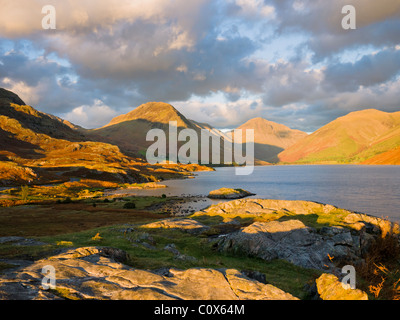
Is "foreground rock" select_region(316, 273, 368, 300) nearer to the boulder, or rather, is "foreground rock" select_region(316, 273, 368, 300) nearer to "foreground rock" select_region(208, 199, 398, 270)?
"foreground rock" select_region(208, 199, 398, 270)

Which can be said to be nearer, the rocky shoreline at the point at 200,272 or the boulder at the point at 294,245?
the rocky shoreline at the point at 200,272

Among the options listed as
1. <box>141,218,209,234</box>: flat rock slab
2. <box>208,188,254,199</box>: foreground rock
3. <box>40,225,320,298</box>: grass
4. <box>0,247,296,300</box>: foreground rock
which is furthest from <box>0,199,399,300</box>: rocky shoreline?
<box>208,188,254,199</box>: foreground rock

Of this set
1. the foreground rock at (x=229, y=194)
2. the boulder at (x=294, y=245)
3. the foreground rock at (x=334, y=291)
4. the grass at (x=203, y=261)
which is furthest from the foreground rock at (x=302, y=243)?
the foreground rock at (x=229, y=194)

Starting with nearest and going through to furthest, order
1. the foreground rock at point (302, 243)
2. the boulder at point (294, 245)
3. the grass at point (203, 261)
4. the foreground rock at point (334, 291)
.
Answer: the foreground rock at point (334, 291)
the grass at point (203, 261)
the boulder at point (294, 245)
the foreground rock at point (302, 243)

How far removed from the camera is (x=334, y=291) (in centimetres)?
1123

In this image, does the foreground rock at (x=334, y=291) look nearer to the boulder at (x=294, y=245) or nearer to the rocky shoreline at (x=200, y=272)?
the rocky shoreline at (x=200, y=272)

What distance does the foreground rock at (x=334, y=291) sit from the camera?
10391mm

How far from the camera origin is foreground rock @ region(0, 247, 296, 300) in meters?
10.1

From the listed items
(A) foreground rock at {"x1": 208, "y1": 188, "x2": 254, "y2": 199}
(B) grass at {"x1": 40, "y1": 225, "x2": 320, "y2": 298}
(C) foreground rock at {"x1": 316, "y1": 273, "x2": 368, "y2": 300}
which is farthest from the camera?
(A) foreground rock at {"x1": 208, "y1": 188, "x2": 254, "y2": 199}

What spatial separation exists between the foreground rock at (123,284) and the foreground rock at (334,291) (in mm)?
1953

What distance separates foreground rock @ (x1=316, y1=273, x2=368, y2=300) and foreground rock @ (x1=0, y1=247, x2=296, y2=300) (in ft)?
6.41

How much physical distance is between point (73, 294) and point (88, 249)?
734cm
